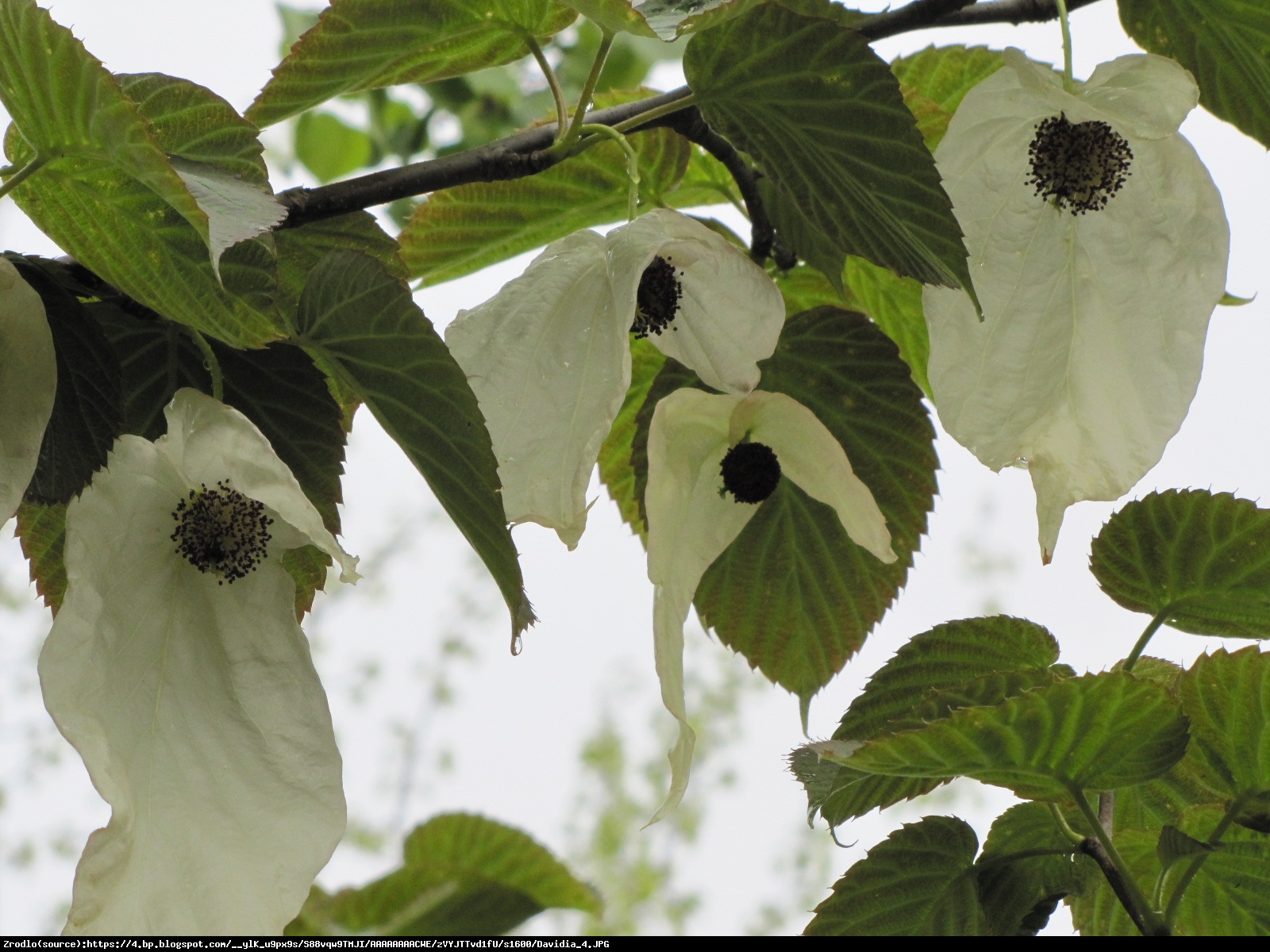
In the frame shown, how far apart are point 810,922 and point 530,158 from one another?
25 centimetres

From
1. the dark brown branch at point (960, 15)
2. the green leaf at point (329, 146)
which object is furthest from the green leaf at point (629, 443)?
the green leaf at point (329, 146)

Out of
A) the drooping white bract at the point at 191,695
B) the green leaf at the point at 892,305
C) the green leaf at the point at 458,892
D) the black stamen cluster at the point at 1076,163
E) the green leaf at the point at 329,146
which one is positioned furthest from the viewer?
the green leaf at the point at 329,146

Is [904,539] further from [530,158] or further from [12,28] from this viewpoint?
[12,28]

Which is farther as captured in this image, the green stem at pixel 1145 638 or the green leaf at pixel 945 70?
the green leaf at pixel 945 70

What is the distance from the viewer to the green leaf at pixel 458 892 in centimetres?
17

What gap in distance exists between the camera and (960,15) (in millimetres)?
396

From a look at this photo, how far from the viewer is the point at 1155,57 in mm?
378

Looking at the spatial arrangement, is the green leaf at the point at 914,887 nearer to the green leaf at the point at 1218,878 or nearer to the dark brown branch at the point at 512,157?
the green leaf at the point at 1218,878

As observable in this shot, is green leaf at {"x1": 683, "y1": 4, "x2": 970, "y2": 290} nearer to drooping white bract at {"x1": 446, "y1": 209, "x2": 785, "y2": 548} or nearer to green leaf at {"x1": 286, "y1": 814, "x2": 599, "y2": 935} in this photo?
drooping white bract at {"x1": 446, "y1": 209, "x2": 785, "y2": 548}

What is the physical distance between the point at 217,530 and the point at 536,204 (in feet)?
0.74

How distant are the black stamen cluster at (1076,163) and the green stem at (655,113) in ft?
0.38

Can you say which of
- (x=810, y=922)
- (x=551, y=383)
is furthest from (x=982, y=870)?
(x=551, y=383)

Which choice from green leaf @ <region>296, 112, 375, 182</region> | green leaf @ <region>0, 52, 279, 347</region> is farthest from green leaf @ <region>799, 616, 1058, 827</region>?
green leaf @ <region>296, 112, 375, 182</region>

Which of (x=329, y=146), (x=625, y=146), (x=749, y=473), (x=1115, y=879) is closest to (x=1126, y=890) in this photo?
(x=1115, y=879)
